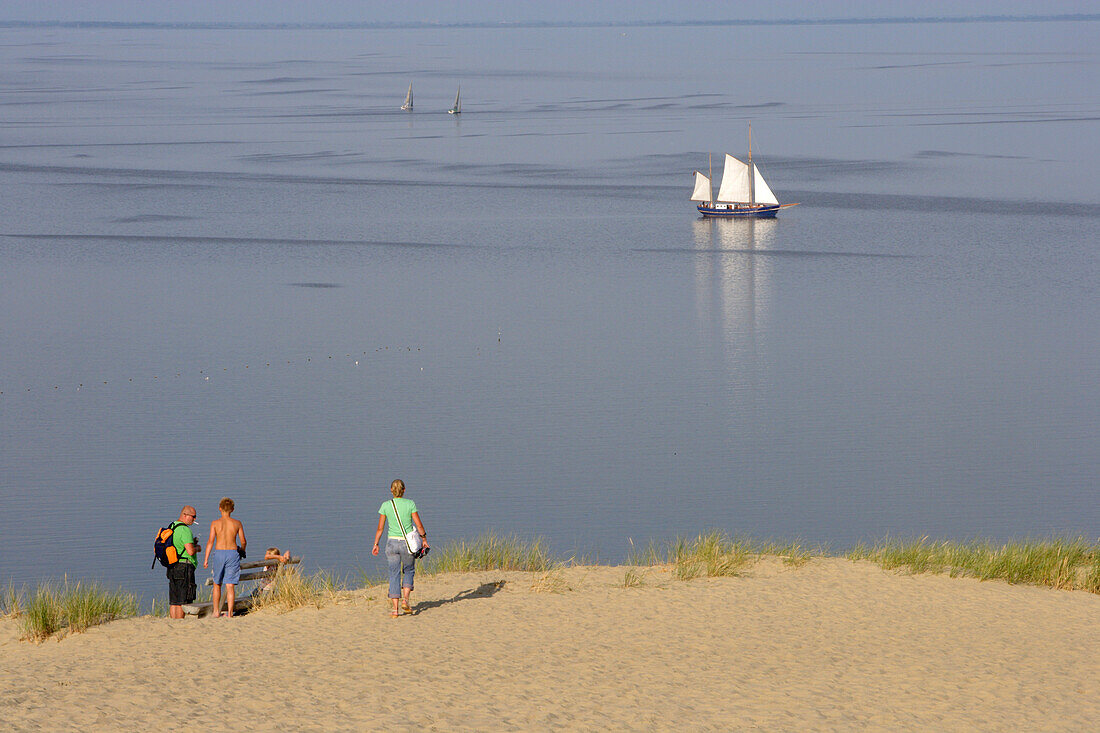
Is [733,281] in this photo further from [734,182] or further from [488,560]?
[488,560]

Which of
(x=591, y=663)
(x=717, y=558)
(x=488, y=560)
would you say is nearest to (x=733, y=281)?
(x=717, y=558)

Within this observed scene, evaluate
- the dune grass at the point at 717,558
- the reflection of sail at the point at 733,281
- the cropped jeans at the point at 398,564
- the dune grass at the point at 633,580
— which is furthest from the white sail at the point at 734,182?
the cropped jeans at the point at 398,564

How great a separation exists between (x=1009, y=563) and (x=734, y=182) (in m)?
52.6

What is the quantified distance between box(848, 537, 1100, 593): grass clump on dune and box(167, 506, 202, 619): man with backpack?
9035 millimetres

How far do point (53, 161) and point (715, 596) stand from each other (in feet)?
236

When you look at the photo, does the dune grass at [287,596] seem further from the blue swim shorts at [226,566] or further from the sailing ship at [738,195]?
the sailing ship at [738,195]

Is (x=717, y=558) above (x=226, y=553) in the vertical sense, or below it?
below

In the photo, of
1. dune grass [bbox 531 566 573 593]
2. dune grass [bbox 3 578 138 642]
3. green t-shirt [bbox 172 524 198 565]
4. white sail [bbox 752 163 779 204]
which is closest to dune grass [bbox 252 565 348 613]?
green t-shirt [bbox 172 524 198 565]

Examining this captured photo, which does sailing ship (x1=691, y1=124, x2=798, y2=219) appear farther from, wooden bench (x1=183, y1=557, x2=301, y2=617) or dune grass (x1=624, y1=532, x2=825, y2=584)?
wooden bench (x1=183, y1=557, x2=301, y2=617)

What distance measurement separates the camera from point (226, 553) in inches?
542

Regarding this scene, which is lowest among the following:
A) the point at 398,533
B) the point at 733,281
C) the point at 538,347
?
the point at 398,533

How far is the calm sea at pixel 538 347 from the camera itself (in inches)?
962

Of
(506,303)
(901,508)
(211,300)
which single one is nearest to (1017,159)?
(506,303)

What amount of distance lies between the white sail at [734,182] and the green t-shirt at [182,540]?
2204 inches
